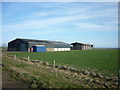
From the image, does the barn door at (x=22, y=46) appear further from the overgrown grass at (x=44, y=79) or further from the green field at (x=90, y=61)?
the overgrown grass at (x=44, y=79)

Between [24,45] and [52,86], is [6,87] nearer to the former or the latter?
[52,86]

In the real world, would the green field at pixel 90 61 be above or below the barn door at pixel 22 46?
below

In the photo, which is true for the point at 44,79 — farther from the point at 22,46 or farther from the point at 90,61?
the point at 22,46

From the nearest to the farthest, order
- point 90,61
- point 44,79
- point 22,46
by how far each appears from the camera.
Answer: point 44,79 → point 90,61 → point 22,46

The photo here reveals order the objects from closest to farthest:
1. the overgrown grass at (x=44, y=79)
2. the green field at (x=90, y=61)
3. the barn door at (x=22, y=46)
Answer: the overgrown grass at (x=44, y=79), the green field at (x=90, y=61), the barn door at (x=22, y=46)

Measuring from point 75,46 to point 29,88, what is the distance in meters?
93.4

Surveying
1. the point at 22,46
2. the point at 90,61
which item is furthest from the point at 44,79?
the point at 22,46

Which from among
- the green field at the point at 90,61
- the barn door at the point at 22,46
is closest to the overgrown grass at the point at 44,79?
the green field at the point at 90,61

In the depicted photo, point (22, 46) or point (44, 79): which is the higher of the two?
point (22, 46)

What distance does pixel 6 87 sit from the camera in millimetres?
7969

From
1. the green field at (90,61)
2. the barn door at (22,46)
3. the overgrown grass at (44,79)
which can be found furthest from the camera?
the barn door at (22,46)

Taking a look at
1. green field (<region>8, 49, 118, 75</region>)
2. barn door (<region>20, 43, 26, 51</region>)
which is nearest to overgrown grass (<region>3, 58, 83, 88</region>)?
green field (<region>8, 49, 118, 75</region>)

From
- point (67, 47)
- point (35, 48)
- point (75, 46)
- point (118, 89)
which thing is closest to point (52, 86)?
point (118, 89)

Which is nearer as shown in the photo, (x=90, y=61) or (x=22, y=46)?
(x=90, y=61)
